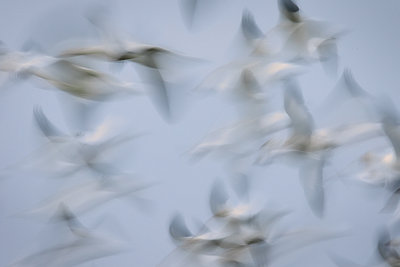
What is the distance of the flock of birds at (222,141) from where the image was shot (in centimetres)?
28

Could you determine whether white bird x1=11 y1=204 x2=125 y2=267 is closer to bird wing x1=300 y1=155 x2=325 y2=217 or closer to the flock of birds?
the flock of birds

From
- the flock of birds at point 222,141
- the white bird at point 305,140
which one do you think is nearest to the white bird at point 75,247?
the flock of birds at point 222,141

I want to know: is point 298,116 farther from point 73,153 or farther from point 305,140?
point 73,153

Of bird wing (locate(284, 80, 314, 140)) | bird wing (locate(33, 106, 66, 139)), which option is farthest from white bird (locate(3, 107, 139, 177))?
bird wing (locate(284, 80, 314, 140))

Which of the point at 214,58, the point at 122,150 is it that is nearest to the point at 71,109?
the point at 122,150

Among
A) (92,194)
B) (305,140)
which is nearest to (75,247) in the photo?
(92,194)

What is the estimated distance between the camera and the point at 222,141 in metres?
0.31

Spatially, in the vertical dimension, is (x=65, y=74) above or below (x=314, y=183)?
above

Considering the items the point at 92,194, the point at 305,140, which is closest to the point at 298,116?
the point at 305,140

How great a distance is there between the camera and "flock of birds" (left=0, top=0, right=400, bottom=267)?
28cm

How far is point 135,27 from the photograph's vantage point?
0.34 metres

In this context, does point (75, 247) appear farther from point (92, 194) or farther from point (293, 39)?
point (293, 39)

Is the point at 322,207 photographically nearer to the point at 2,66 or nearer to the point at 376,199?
the point at 376,199

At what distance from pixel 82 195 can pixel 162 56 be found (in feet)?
0.29
